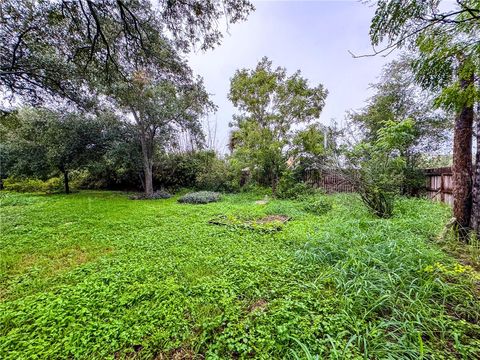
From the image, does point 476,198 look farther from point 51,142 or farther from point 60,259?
point 51,142

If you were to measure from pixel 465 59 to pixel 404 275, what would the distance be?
2.25 meters

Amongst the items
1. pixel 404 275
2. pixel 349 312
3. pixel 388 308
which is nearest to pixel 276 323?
pixel 349 312

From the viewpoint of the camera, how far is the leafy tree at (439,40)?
1938mm

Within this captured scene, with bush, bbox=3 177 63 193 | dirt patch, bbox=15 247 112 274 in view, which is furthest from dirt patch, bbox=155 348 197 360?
bush, bbox=3 177 63 193

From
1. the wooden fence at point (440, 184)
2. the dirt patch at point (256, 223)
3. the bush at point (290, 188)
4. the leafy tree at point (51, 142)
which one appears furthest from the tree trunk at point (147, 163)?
the wooden fence at point (440, 184)

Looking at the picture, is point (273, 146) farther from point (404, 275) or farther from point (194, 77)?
point (404, 275)

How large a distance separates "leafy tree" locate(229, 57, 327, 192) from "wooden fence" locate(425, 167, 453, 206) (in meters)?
4.66

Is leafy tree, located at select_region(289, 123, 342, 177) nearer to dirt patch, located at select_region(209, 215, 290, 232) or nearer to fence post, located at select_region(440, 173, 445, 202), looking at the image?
fence post, located at select_region(440, 173, 445, 202)

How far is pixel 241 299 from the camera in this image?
191 cm

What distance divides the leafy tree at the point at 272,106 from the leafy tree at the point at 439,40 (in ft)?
20.2

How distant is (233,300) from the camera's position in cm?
187

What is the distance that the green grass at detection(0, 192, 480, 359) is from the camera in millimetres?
1374

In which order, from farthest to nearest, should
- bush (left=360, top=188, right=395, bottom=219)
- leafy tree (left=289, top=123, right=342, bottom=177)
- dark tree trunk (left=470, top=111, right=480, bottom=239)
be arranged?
leafy tree (left=289, top=123, right=342, bottom=177), bush (left=360, top=188, right=395, bottom=219), dark tree trunk (left=470, top=111, right=480, bottom=239)

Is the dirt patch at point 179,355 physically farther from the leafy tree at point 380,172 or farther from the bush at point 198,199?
the bush at point 198,199
